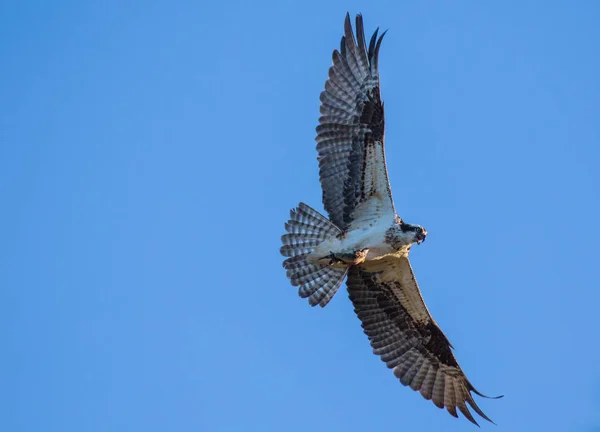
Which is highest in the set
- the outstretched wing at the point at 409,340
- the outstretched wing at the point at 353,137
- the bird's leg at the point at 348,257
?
the outstretched wing at the point at 353,137

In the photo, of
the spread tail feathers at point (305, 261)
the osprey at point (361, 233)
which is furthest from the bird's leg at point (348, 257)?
the spread tail feathers at point (305, 261)

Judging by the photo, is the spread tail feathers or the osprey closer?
the osprey

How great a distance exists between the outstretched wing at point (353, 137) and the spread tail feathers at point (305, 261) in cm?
30

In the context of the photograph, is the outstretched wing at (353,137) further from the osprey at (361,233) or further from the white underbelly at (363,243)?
the white underbelly at (363,243)

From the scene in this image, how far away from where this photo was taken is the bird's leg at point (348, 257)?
13.9m

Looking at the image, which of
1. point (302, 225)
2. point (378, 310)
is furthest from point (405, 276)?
point (302, 225)

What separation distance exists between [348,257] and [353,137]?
1.65m

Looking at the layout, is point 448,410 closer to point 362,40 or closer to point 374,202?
point 374,202

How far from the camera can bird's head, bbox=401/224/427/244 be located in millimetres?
13711

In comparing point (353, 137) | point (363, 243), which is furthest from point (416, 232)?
point (353, 137)

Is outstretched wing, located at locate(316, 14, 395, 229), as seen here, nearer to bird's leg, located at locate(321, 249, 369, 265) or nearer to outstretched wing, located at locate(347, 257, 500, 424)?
bird's leg, located at locate(321, 249, 369, 265)

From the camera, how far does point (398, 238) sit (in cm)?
1380

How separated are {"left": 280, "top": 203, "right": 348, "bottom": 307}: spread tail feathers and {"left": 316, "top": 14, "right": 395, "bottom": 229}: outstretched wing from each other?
0.30 m

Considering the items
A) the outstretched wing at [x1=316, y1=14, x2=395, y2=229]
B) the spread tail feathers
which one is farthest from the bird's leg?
the outstretched wing at [x1=316, y1=14, x2=395, y2=229]
